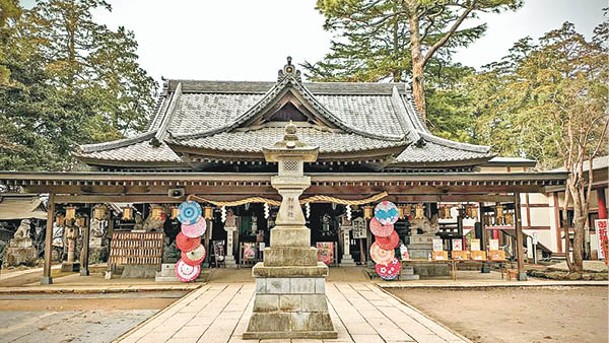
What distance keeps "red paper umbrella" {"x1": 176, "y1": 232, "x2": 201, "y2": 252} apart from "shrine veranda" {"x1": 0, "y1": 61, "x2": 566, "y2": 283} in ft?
2.96

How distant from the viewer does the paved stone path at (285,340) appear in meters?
5.88

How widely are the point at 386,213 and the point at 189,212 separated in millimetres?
5544

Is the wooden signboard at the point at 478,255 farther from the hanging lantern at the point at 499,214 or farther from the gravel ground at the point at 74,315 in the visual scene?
the gravel ground at the point at 74,315

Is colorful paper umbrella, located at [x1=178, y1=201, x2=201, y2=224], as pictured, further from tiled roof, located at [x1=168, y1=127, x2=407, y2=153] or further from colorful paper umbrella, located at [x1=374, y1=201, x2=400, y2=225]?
colorful paper umbrella, located at [x1=374, y1=201, x2=400, y2=225]

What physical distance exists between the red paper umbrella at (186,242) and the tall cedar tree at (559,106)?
1105 centimetres

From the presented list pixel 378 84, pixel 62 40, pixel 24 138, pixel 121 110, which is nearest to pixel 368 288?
pixel 378 84

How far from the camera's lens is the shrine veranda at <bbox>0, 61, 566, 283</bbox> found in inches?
463

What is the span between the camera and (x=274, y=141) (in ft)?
45.4

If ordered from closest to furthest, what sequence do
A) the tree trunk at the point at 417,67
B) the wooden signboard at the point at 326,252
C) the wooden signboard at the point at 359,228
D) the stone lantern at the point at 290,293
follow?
the stone lantern at the point at 290,293, the wooden signboard at the point at 359,228, the wooden signboard at the point at 326,252, the tree trunk at the point at 417,67

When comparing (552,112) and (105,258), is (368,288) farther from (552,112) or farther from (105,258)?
(105,258)

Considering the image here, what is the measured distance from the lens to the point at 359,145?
13.5m

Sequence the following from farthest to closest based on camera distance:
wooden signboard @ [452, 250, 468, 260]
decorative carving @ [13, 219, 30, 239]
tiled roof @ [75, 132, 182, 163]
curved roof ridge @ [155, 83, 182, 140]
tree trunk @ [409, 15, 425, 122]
A: tree trunk @ [409, 15, 425, 122] < decorative carving @ [13, 219, 30, 239] < curved roof ridge @ [155, 83, 182, 140] < tiled roof @ [75, 132, 182, 163] < wooden signboard @ [452, 250, 468, 260]

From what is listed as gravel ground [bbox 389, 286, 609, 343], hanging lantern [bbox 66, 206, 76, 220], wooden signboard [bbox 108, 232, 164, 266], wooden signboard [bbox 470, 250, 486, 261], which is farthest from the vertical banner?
hanging lantern [bbox 66, 206, 76, 220]

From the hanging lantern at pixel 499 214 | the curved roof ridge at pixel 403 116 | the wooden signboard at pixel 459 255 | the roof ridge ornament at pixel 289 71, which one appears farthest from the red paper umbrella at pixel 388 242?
the roof ridge ornament at pixel 289 71
